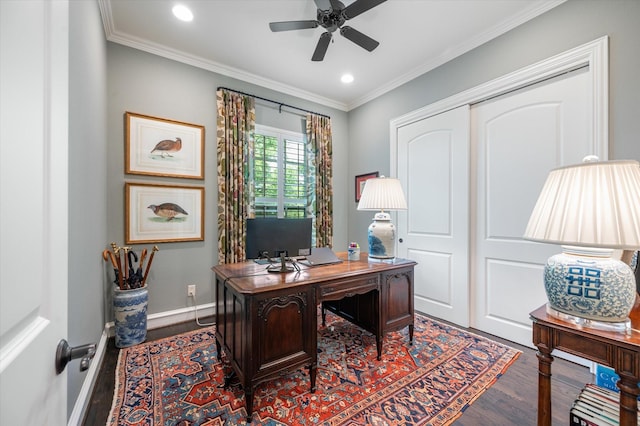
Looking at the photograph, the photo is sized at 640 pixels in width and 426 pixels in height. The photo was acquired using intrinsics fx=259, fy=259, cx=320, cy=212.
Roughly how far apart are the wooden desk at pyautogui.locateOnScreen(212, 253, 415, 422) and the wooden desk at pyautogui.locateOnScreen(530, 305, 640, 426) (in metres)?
1.06

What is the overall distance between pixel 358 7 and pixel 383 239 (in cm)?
187

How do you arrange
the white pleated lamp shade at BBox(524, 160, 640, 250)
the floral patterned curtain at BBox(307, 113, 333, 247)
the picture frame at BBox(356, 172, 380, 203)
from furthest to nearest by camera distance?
1. the picture frame at BBox(356, 172, 380, 203)
2. the floral patterned curtain at BBox(307, 113, 333, 247)
3. the white pleated lamp shade at BBox(524, 160, 640, 250)

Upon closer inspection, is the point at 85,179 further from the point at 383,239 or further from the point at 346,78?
the point at 346,78

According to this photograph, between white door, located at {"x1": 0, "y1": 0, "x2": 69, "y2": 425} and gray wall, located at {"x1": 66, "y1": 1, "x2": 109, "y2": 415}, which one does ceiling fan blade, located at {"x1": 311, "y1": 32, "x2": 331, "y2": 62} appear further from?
white door, located at {"x1": 0, "y1": 0, "x2": 69, "y2": 425}

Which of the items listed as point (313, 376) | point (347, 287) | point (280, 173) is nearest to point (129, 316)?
point (313, 376)

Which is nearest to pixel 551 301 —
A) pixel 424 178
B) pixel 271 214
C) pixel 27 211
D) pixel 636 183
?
pixel 636 183

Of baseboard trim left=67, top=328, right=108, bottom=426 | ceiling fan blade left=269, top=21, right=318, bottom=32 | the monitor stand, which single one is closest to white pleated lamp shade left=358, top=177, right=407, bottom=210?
the monitor stand

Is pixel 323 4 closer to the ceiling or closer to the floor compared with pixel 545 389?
closer to the ceiling

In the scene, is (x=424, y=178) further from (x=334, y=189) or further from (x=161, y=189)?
(x=161, y=189)

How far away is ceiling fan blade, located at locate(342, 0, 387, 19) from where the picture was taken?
1.91 metres

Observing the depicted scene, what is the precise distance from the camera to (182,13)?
2.35m

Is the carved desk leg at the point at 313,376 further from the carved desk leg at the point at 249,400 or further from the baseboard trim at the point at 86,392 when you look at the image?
the baseboard trim at the point at 86,392

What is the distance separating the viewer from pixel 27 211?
479 mm

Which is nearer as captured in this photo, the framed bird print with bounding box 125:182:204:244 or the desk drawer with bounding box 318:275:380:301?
the desk drawer with bounding box 318:275:380:301
